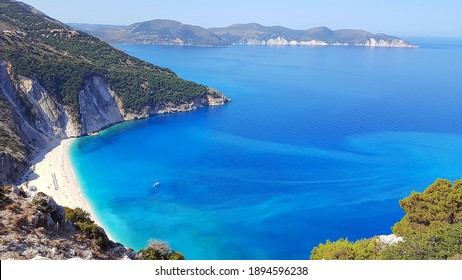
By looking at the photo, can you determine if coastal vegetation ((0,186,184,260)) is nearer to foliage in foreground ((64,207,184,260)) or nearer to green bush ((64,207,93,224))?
foliage in foreground ((64,207,184,260))

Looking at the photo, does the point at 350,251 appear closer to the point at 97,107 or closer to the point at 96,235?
the point at 96,235

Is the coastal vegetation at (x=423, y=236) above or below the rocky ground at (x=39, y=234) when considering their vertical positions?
below

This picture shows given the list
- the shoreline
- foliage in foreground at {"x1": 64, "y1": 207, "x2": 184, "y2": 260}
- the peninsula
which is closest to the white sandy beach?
the shoreline

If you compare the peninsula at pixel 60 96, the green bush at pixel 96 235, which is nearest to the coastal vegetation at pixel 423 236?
the green bush at pixel 96 235

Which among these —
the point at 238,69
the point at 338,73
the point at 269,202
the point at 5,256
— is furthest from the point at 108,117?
the point at 338,73

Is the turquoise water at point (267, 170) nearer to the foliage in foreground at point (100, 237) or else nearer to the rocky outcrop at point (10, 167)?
the rocky outcrop at point (10, 167)

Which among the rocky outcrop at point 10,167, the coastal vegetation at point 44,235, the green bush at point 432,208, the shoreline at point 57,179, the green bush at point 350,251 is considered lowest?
the shoreline at point 57,179

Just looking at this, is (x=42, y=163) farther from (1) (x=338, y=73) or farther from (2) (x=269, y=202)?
(1) (x=338, y=73)
